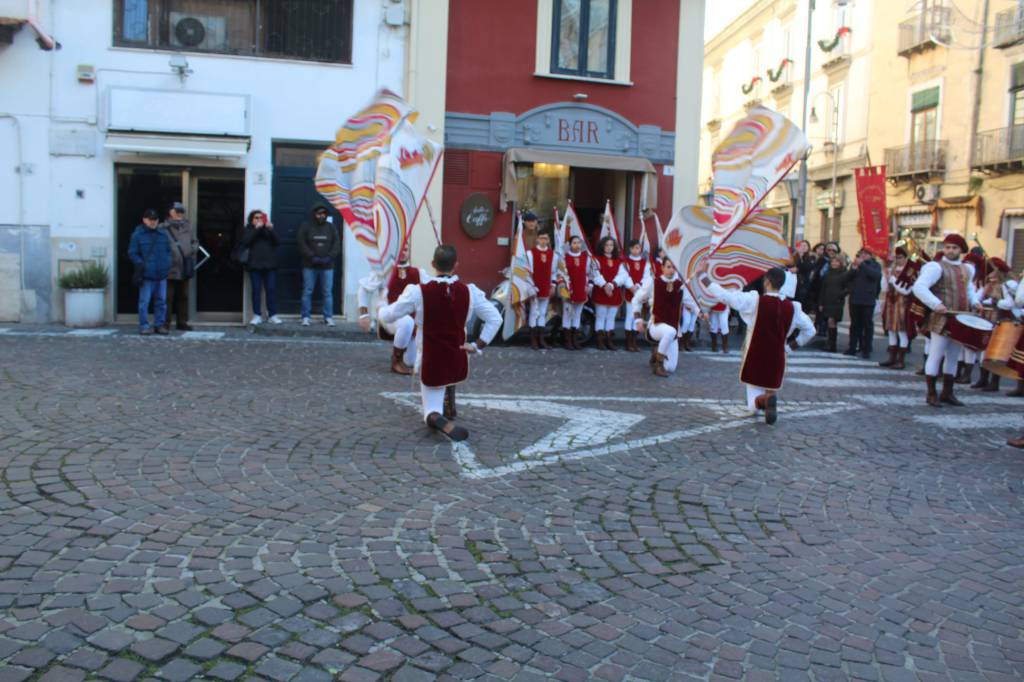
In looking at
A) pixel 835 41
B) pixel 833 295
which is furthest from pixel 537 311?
pixel 835 41

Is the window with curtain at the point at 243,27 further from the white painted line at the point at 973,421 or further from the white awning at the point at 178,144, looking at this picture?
the white painted line at the point at 973,421

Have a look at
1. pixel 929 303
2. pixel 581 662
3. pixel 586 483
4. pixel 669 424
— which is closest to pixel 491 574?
pixel 581 662


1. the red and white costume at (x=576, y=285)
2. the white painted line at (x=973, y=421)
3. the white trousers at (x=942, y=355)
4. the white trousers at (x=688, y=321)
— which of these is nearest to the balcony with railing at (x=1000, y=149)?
the white trousers at (x=688, y=321)

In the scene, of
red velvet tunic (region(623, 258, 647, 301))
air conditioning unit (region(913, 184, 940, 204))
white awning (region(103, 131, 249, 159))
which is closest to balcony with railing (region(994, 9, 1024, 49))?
air conditioning unit (region(913, 184, 940, 204))

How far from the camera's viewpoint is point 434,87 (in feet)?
56.4

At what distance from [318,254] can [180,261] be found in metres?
A: 2.20

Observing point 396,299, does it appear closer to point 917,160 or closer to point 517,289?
point 517,289

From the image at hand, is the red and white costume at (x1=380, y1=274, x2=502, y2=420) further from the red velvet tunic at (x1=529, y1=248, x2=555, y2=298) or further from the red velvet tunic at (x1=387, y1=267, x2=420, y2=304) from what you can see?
the red velvet tunic at (x1=529, y1=248, x2=555, y2=298)

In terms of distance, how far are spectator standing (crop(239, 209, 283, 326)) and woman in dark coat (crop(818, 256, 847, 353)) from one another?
30.9ft

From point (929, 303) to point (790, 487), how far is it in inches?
187

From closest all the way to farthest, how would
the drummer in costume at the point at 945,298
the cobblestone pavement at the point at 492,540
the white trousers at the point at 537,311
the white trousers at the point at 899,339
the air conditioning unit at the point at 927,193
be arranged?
the cobblestone pavement at the point at 492,540 → the drummer in costume at the point at 945,298 → the white trousers at the point at 899,339 → the white trousers at the point at 537,311 → the air conditioning unit at the point at 927,193

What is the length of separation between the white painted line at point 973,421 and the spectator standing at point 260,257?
1024cm

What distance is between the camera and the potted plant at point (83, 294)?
15188mm

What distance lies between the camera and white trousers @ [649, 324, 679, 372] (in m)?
12.0
